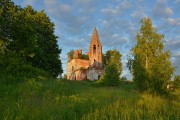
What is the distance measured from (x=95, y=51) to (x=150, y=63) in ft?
180

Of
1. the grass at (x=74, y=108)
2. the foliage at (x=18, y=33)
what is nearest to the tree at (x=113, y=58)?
the foliage at (x=18, y=33)

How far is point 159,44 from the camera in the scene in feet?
70.0

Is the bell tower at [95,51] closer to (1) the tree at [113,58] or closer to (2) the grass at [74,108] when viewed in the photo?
(1) the tree at [113,58]

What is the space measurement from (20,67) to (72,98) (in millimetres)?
13987

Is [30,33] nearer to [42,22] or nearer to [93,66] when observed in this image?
[42,22]

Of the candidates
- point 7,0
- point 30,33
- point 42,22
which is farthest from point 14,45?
point 42,22

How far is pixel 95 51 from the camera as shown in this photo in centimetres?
7512

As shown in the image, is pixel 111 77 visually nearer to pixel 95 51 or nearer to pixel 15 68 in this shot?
pixel 15 68

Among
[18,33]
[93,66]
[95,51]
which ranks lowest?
[18,33]

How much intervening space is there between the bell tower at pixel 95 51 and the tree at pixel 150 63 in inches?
2026

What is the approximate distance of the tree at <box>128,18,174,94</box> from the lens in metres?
19.8

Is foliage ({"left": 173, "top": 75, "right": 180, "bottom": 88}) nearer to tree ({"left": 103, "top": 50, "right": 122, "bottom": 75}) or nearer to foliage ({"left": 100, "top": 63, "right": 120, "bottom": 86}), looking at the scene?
foliage ({"left": 100, "top": 63, "right": 120, "bottom": 86})

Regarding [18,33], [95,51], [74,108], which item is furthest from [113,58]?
[74,108]

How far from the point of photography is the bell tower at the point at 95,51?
7400cm
